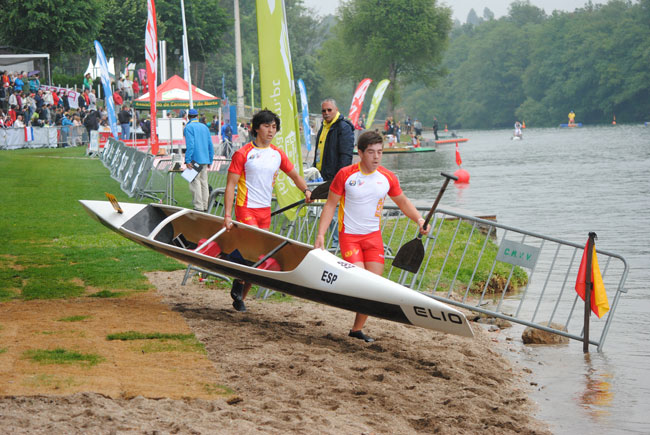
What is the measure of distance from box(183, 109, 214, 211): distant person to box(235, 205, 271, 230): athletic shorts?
788 centimetres

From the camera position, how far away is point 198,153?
17.0 metres

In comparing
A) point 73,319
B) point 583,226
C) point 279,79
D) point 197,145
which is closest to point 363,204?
point 73,319

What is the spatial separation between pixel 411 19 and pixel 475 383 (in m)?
95.9

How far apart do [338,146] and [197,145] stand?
6329 millimetres

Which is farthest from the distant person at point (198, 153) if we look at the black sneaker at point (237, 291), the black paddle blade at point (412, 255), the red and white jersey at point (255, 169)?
the black paddle blade at point (412, 255)

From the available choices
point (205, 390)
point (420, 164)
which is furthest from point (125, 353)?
point (420, 164)

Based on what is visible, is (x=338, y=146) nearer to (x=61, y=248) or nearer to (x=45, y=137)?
(x=61, y=248)

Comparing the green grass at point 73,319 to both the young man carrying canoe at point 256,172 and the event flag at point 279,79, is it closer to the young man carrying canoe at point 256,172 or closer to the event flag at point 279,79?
the young man carrying canoe at point 256,172

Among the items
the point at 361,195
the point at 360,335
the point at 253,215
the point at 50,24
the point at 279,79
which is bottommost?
the point at 50,24

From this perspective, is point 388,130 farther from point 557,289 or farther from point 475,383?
point 475,383

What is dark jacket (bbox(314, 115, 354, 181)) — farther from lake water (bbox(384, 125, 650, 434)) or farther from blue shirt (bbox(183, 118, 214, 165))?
blue shirt (bbox(183, 118, 214, 165))

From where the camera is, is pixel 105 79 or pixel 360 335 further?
pixel 105 79

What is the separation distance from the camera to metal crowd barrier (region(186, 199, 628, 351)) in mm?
8984

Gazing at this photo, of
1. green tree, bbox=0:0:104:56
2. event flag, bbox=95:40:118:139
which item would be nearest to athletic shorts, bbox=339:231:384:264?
event flag, bbox=95:40:118:139
